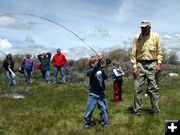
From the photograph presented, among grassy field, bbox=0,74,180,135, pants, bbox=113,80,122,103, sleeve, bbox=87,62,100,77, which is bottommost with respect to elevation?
grassy field, bbox=0,74,180,135

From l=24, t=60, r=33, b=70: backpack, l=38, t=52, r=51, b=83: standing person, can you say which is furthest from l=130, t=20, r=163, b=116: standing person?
l=24, t=60, r=33, b=70: backpack

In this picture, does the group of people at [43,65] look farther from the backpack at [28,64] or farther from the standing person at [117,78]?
the standing person at [117,78]

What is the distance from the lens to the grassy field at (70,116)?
10.2m

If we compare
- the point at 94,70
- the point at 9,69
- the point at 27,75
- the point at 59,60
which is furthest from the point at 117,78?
the point at 27,75

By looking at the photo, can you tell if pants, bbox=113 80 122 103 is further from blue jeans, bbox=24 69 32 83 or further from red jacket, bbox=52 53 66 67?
blue jeans, bbox=24 69 32 83

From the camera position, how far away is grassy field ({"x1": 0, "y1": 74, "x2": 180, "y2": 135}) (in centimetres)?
1016

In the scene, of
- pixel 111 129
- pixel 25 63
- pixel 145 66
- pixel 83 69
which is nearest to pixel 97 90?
pixel 111 129

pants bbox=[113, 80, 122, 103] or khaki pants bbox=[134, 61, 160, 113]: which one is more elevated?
khaki pants bbox=[134, 61, 160, 113]

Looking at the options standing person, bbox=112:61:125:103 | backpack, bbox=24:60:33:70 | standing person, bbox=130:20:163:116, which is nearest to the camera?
standing person, bbox=130:20:163:116

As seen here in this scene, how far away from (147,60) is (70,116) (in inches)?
96.3

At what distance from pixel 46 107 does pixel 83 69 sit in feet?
90.6

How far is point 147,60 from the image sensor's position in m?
11.6

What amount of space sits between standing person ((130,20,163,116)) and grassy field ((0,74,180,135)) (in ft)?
1.95

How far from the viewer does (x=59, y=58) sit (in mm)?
24125
